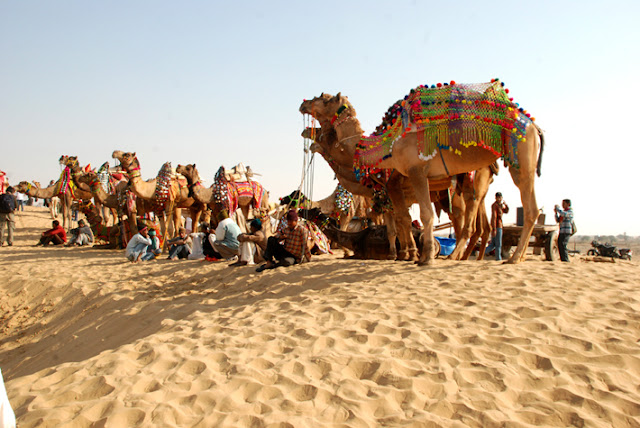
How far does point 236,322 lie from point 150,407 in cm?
206

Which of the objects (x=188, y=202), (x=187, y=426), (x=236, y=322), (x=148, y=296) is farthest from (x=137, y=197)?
(x=187, y=426)

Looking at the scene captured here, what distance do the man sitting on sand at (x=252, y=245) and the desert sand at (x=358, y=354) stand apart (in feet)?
5.90

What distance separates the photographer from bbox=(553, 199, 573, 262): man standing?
993 centimetres

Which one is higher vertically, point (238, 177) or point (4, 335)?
point (238, 177)

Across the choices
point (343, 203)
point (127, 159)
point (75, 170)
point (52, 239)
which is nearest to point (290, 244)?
point (343, 203)

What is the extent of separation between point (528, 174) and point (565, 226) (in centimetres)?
357

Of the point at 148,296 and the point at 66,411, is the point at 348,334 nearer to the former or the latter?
the point at 66,411

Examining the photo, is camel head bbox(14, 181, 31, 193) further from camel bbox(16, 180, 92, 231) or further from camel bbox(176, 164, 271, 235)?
camel bbox(176, 164, 271, 235)

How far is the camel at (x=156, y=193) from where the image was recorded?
13594 millimetres

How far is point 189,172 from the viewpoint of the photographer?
600 inches

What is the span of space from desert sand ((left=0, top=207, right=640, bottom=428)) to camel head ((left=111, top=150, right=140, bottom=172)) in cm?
658

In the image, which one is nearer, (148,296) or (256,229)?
(148,296)

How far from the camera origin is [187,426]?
3318 mm

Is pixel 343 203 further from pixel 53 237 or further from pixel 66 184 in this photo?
pixel 66 184
